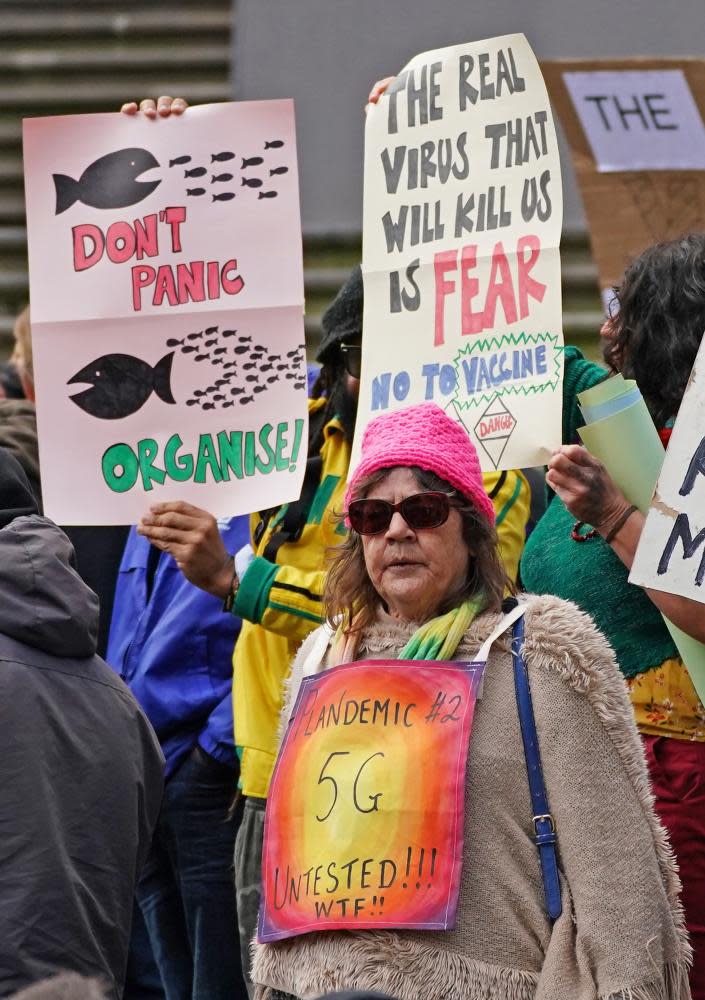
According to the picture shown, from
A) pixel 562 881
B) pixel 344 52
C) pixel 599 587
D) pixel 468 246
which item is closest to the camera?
pixel 562 881

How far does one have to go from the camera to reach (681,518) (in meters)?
2.99

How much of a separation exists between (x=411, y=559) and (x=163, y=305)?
135 centimetres

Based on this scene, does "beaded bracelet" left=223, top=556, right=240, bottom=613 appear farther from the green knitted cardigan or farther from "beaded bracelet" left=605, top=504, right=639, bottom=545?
"beaded bracelet" left=605, top=504, right=639, bottom=545

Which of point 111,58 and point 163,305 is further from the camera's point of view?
point 111,58

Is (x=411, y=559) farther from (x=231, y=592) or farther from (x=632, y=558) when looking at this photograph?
(x=231, y=592)

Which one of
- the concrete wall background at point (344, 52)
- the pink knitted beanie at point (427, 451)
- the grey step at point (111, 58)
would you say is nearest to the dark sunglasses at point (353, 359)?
the pink knitted beanie at point (427, 451)

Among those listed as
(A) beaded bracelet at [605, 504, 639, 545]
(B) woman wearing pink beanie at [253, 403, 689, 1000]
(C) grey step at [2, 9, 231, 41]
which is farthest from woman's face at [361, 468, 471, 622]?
(C) grey step at [2, 9, 231, 41]

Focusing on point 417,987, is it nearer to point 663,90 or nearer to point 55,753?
point 55,753

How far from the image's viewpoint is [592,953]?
108 inches

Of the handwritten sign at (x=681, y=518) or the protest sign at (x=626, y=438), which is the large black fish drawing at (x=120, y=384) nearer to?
the protest sign at (x=626, y=438)

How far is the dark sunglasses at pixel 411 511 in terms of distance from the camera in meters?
3.11

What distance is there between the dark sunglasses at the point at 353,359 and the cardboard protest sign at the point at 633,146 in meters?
0.92

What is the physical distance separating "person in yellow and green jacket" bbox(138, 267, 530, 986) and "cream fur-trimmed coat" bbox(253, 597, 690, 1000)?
962mm

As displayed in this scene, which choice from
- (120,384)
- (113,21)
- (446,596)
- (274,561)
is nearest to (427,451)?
(446,596)
